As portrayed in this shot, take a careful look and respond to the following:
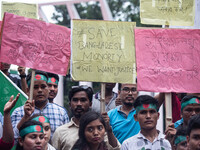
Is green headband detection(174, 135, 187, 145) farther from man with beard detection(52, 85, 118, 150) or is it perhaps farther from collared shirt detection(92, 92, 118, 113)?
collared shirt detection(92, 92, 118, 113)

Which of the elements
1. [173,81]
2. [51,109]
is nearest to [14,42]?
[51,109]

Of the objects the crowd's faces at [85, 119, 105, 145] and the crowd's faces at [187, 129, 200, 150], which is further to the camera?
the crowd's faces at [85, 119, 105, 145]

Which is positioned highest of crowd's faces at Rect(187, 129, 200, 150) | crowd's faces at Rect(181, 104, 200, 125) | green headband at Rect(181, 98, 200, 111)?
green headband at Rect(181, 98, 200, 111)

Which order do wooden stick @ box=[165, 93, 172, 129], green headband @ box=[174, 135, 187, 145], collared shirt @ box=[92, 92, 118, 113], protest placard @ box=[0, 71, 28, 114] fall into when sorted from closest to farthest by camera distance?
wooden stick @ box=[165, 93, 172, 129], green headband @ box=[174, 135, 187, 145], protest placard @ box=[0, 71, 28, 114], collared shirt @ box=[92, 92, 118, 113]

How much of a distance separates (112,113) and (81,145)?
1.05 metres

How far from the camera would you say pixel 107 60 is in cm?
539

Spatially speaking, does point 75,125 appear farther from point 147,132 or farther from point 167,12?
point 167,12

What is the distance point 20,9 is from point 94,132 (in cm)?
364


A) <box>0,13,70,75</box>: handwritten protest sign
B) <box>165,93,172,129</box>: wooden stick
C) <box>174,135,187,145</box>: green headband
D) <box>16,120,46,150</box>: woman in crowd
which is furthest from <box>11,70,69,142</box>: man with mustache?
<box>174,135,187,145</box>: green headband

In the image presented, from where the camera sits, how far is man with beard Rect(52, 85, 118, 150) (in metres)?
5.01

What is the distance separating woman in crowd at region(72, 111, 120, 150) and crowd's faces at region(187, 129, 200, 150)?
1.04 meters

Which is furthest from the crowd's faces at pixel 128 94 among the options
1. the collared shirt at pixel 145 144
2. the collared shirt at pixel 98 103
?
the collared shirt at pixel 145 144

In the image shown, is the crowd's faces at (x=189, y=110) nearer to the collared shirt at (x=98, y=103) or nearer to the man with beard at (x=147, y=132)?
the man with beard at (x=147, y=132)

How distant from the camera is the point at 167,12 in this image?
5.55 metres
